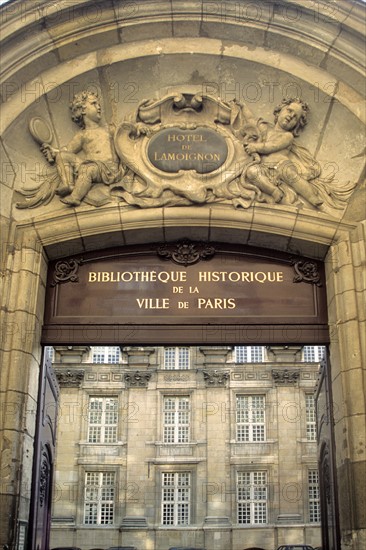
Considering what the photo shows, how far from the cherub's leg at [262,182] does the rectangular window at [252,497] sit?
67.5ft

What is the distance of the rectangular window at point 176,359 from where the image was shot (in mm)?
27850

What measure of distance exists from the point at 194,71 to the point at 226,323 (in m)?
2.80

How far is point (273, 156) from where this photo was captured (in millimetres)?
7523

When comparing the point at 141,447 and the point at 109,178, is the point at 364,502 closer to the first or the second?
the point at 109,178

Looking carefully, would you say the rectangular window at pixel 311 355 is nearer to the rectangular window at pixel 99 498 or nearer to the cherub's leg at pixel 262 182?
the rectangular window at pixel 99 498

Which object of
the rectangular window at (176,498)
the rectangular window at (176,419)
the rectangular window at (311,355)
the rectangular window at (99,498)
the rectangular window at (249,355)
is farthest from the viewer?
the rectangular window at (249,355)

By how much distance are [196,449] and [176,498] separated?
1872 mm

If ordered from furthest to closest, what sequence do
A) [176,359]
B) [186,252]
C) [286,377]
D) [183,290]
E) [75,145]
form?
[176,359]
[286,377]
[186,252]
[75,145]
[183,290]

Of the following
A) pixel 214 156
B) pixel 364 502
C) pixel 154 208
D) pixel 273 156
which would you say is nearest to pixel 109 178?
pixel 154 208

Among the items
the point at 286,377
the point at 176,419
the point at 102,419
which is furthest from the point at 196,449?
the point at 286,377

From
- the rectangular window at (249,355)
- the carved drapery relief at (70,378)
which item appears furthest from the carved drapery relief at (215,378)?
the carved drapery relief at (70,378)

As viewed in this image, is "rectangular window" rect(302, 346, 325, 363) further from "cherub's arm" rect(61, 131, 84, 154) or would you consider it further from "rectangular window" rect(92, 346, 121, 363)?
"cherub's arm" rect(61, 131, 84, 154)

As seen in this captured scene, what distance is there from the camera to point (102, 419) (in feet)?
89.5

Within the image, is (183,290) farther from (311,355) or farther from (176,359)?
(311,355)
